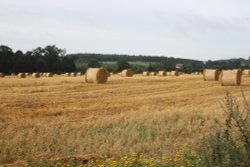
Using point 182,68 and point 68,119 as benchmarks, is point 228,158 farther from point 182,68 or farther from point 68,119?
point 182,68

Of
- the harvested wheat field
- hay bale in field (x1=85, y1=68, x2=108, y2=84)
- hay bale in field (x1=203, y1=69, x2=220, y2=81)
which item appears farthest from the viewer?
hay bale in field (x1=203, y1=69, x2=220, y2=81)

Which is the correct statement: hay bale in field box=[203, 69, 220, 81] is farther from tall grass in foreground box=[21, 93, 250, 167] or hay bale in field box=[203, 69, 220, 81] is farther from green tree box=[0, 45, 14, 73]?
green tree box=[0, 45, 14, 73]

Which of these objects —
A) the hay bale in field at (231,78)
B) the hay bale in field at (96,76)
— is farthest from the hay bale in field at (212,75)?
the hay bale in field at (96,76)

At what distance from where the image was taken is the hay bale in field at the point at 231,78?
27561 millimetres

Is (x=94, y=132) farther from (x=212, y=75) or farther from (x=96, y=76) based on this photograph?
(x=212, y=75)

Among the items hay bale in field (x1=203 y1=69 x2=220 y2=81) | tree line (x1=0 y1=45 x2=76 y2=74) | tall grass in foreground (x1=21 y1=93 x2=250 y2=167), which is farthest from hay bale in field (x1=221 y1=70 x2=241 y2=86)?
tree line (x1=0 y1=45 x2=76 y2=74)

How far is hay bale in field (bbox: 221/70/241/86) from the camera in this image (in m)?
27.6

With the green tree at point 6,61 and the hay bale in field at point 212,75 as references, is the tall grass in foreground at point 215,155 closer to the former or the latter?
the hay bale in field at point 212,75

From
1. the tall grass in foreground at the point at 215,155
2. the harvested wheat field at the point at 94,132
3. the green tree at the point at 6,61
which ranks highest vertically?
the green tree at the point at 6,61

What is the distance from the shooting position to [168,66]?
79625 mm

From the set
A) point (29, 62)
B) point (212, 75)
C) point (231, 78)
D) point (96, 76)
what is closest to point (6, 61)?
point (29, 62)

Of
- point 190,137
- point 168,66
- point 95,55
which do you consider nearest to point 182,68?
point 168,66

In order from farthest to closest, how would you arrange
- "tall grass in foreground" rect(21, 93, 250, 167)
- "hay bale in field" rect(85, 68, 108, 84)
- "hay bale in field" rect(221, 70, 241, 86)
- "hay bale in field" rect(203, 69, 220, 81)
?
1. "hay bale in field" rect(203, 69, 220, 81)
2. "hay bale in field" rect(85, 68, 108, 84)
3. "hay bale in field" rect(221, 70, 241, 86)
4. "tall grass in foreground" rect(21, 93, 250, 167)

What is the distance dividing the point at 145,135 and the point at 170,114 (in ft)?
8.54
